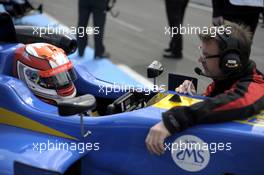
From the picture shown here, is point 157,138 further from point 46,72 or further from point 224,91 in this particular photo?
point 46,72

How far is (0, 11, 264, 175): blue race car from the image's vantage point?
218 cm

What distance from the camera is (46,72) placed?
2660mm

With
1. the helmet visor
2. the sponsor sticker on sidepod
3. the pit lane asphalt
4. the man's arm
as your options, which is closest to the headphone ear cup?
the man's arm

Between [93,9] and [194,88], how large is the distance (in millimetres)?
3524

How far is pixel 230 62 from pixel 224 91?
256 mm

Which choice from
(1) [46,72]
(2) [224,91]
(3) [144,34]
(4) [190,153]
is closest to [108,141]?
(4) [190,153]

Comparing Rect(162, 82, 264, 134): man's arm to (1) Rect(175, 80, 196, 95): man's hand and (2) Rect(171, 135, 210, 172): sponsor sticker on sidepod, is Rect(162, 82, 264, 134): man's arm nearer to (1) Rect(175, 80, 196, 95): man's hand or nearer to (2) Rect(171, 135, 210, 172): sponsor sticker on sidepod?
(2) Rect(171, 135, 210, 172): sponsor sticker on sidepod

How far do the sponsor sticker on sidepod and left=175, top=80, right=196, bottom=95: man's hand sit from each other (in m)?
0.48

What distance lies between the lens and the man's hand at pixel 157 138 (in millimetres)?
2211

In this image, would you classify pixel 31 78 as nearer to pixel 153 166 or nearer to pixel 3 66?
pixel 3 66

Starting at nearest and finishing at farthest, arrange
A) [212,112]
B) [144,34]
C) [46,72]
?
[212,112] → [46,72] → [144,34]

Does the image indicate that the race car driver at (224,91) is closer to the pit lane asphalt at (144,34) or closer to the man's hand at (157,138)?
the man's hand at (157,138)

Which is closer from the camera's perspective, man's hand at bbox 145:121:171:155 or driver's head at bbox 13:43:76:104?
man's hand at bbox 145:121:171:155

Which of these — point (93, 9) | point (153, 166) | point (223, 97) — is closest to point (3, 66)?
point (153, 166)
